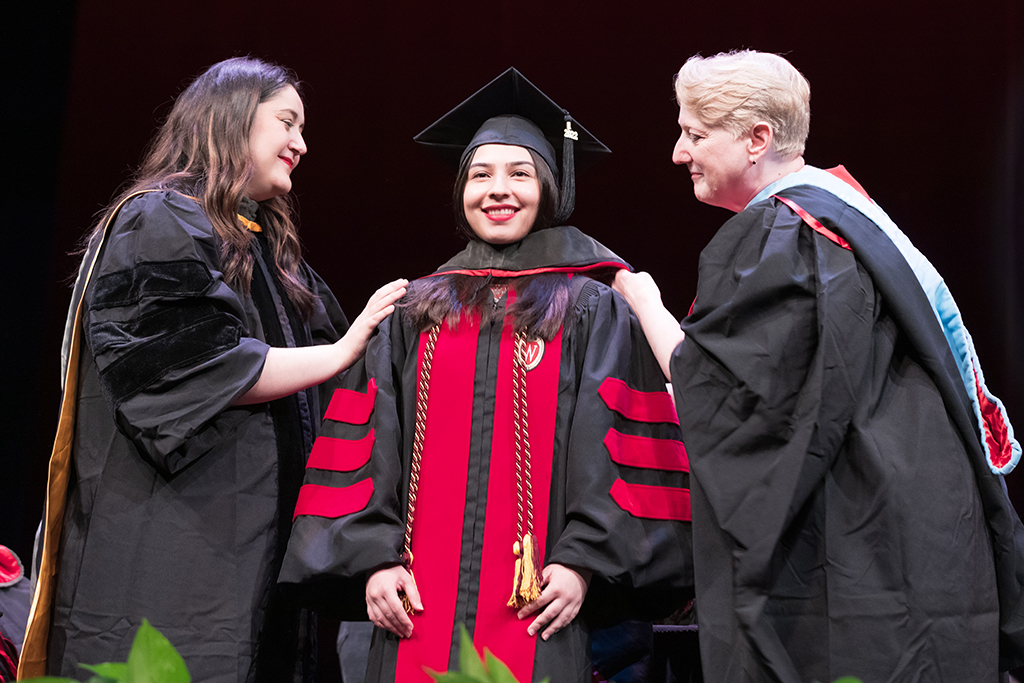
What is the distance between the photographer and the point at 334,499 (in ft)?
6.82

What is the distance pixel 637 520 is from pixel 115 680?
1.35 metres

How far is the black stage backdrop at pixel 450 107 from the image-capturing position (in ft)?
11.9

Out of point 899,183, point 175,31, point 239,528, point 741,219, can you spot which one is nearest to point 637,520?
point 741,219

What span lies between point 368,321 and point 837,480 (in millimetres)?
1139

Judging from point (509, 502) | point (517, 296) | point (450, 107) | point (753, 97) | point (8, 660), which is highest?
point (450, 107)

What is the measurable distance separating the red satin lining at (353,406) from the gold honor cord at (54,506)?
2.31ft

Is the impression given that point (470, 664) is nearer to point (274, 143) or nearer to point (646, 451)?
point (646, 451)

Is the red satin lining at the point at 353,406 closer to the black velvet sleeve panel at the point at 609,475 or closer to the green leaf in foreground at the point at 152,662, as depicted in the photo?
the black velvet sleeve panel at the point at 609,475

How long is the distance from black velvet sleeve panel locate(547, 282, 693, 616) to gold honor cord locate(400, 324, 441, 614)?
0.31 m

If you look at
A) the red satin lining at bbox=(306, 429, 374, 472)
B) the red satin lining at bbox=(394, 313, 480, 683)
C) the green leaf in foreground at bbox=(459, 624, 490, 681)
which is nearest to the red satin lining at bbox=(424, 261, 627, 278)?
the red satin lining at bbox=(394, 313, 480, 683)

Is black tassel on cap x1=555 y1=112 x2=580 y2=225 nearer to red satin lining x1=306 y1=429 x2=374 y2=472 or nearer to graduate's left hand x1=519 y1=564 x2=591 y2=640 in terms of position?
red satin lining x1=306 y1=429 x2=374 y2=472

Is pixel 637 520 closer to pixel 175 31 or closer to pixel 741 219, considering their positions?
pixel 741 219

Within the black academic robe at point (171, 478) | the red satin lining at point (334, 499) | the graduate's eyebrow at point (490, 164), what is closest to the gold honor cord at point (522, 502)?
the red satin lining at point (334, 499)

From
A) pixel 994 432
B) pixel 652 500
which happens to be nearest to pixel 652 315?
pixel 652 500
